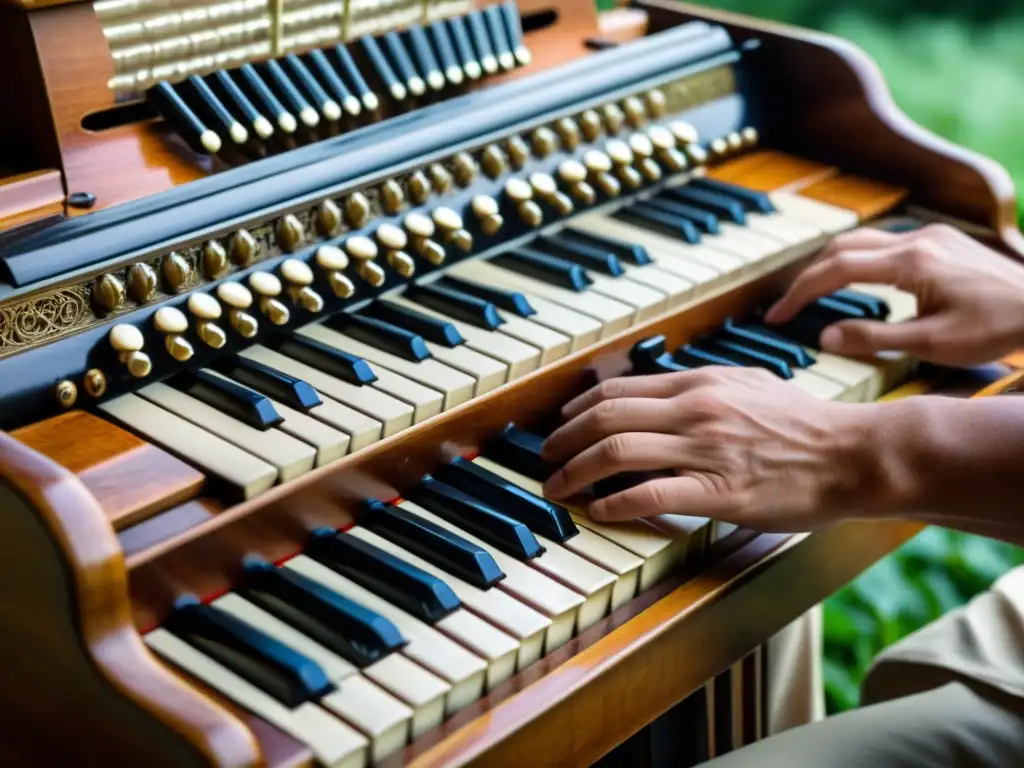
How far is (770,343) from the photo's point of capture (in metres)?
1.65

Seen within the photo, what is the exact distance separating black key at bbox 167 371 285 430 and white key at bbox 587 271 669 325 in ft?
1.70

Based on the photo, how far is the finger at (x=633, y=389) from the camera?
136 cm

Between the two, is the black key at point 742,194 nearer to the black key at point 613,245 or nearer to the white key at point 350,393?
the black key at point 613,245

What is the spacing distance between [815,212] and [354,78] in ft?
2.48

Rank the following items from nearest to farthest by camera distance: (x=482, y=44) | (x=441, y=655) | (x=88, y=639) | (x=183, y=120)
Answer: (x=88, y=639) < (x=441, y=655) < (x=183, y=120) < (x=482, y=44)

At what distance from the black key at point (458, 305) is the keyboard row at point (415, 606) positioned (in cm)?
20

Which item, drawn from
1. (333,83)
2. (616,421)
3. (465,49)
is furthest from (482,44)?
(616,421)

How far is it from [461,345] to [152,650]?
534 millimetres

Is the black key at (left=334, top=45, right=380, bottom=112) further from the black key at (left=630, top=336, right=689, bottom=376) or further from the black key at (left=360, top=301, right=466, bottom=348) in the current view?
the black key at (left=630, top=336, right=689, bottom=376)

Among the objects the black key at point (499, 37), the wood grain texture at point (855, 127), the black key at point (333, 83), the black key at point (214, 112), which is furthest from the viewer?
the wood grain texture at point (855, 127)

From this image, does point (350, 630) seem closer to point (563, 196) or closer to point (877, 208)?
point (563, 196)

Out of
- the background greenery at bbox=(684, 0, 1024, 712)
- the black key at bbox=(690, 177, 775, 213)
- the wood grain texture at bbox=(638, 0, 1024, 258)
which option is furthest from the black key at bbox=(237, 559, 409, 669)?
the background greenery at bbox=(684, 0, 1024, 712)

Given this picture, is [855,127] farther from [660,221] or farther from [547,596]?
[547,596]

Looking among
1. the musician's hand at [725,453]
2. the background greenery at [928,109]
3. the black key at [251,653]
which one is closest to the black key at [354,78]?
the musician's hand at [725,453]
